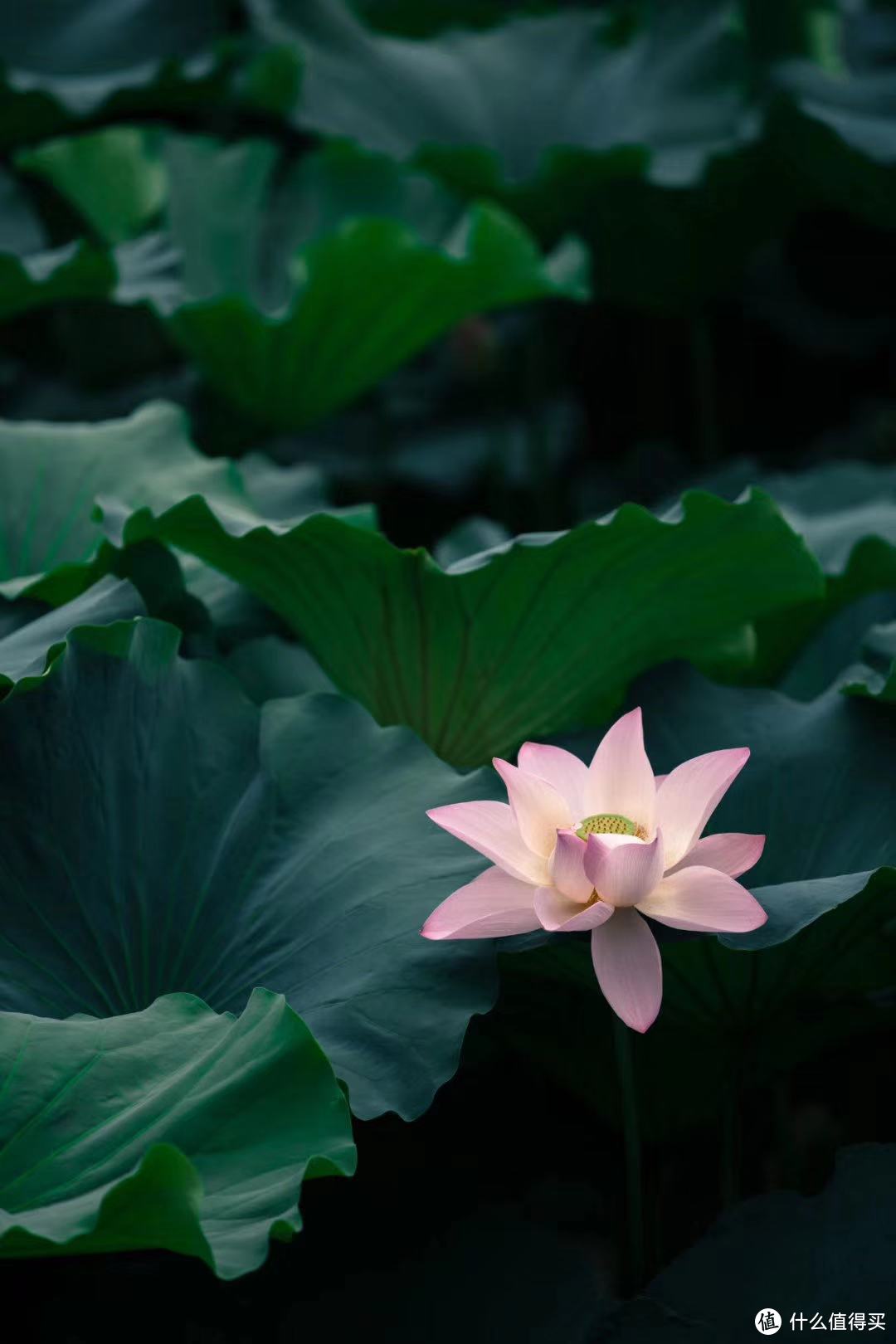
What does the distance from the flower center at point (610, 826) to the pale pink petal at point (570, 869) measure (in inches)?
1.0

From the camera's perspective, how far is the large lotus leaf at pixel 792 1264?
740 mm

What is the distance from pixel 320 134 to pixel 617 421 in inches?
32.0

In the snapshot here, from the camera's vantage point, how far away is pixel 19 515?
1193mm

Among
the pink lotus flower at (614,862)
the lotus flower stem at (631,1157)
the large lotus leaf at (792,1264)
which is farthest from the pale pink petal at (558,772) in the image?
the large lotus leaf at (792,1264)

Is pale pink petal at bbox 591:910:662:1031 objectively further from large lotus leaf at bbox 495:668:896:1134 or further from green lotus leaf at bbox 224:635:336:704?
green lotus leaf at bbox 224:635:336:704

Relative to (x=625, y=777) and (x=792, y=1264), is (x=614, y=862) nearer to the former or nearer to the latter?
(x=625, y=777)

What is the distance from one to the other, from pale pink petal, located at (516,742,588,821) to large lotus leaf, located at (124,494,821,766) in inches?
8.3

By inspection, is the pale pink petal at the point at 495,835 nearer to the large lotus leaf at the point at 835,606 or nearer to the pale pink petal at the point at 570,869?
the pale pink petal at the point at 570,869

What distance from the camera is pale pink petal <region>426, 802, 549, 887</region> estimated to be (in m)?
0.70

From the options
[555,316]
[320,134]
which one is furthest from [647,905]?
[555,316]

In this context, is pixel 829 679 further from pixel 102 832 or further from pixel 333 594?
pixel 102 832

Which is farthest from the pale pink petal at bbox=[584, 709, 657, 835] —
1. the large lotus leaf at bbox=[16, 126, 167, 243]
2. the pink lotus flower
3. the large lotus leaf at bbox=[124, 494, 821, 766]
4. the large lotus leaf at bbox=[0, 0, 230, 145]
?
the large lotus leaf at bbox=[0, 0, 230, 145]

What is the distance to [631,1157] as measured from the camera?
0.82 meters

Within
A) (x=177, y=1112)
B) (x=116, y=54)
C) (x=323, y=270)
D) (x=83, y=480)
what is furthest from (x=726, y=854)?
(x=116, y=54)
